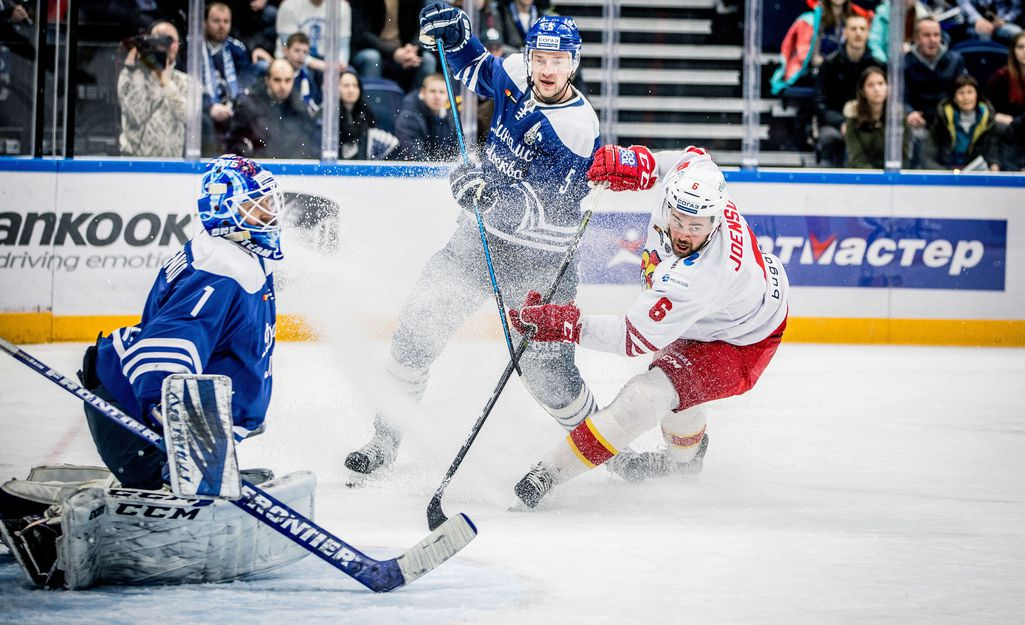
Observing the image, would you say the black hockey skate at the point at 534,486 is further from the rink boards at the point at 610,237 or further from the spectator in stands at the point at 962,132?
the spectator in stands at the point at 962,132

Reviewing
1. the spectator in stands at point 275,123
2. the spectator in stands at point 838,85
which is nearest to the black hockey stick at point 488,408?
the spectator in stands at point 275,123

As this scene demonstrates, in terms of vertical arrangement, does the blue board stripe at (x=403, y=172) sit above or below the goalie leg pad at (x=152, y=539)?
above

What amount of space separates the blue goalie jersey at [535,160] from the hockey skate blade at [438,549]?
1422mm

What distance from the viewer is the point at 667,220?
3307 millimetres

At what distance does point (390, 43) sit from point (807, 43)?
2.30 meters

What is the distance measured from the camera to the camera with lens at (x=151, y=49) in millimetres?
6375

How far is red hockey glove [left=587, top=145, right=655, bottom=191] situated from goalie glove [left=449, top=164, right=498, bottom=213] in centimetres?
32

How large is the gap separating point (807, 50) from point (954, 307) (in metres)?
1.62

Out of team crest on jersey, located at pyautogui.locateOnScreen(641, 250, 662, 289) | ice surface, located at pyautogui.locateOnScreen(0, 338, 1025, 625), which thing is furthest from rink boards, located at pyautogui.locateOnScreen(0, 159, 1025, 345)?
team crest on jersey, located at pyautogui.locateOnScreen(641, 250, 662, 289)

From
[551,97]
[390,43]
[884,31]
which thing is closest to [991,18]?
[884,31]

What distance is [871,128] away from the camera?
6832mm

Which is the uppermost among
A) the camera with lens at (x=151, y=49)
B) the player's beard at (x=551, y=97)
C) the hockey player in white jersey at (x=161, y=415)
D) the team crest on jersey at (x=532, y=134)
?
the camera with lens at (x=151, y=49)

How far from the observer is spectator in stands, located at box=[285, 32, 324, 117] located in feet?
21.6

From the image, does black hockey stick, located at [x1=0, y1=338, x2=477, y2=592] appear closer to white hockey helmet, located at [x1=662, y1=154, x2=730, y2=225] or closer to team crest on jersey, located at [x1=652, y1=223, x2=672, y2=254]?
white hockey helmet, located at [x1=662, y1=154, x2=730, y2=225]
